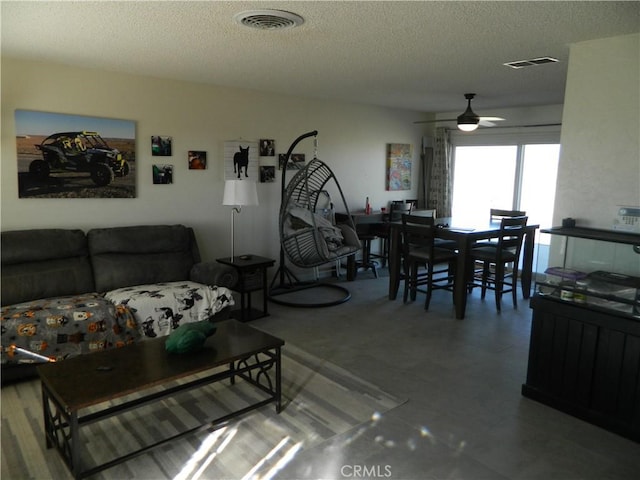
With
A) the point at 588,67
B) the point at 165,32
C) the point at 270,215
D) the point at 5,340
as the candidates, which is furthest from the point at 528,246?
the point at 5,340

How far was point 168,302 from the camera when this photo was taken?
375cm

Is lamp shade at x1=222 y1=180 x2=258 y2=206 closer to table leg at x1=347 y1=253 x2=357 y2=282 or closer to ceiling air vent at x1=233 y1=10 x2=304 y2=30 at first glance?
ceiling air vent at x1=233 y1=10 x2=304 y2=30

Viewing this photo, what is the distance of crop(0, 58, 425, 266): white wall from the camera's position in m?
3.95

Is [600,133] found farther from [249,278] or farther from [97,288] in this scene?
[97,288]

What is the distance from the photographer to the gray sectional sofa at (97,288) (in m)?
3.17

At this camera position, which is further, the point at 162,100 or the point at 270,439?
the point at 162,100

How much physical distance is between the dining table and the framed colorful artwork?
5.69 ft

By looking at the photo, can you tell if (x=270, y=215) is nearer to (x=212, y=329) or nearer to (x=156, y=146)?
(x=156, y=146)

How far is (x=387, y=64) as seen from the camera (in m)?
3.81

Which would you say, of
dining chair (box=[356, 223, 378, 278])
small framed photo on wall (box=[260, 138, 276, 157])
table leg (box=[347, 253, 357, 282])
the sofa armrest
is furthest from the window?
the sofa armrest

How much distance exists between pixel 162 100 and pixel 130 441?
3277 millimetres

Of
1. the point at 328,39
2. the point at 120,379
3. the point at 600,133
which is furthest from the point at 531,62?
the point at 120,379

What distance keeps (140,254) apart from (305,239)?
1646 millimetres

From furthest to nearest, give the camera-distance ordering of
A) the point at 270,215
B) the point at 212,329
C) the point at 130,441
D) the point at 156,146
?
the point at 270,215
the point at 156,146
the point at 212,329
the point at 130,441
